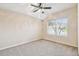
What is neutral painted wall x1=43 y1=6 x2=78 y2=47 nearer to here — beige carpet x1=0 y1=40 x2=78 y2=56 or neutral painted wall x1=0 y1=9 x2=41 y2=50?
beige carpet x1=0 y1=40 x2=78 y2=56

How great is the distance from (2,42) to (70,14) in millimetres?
3228

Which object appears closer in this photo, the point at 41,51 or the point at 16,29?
the point at 41,51

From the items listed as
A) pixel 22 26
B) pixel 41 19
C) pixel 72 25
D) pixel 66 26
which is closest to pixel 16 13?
pixel 22 26

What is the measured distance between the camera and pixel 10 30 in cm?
321

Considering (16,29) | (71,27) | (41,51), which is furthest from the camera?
(16,29)

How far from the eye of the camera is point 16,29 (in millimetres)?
3449

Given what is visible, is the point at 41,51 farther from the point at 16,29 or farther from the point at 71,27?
the point at 71,27

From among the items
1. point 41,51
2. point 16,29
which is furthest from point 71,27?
point 16,29

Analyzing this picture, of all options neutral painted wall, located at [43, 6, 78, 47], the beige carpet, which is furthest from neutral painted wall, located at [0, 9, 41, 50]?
neutral painted wall, located at [43, 6, 78, 47]

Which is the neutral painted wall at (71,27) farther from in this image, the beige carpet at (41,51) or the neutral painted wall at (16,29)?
the neutral painted wall at (16,29)

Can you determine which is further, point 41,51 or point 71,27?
point 71,27

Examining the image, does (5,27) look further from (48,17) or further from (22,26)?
(48,17)

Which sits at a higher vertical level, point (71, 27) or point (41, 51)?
point (71, 27)

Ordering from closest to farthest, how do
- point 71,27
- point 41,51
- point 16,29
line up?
1. point 41,51
2. point 71,27
3. point 16,29
